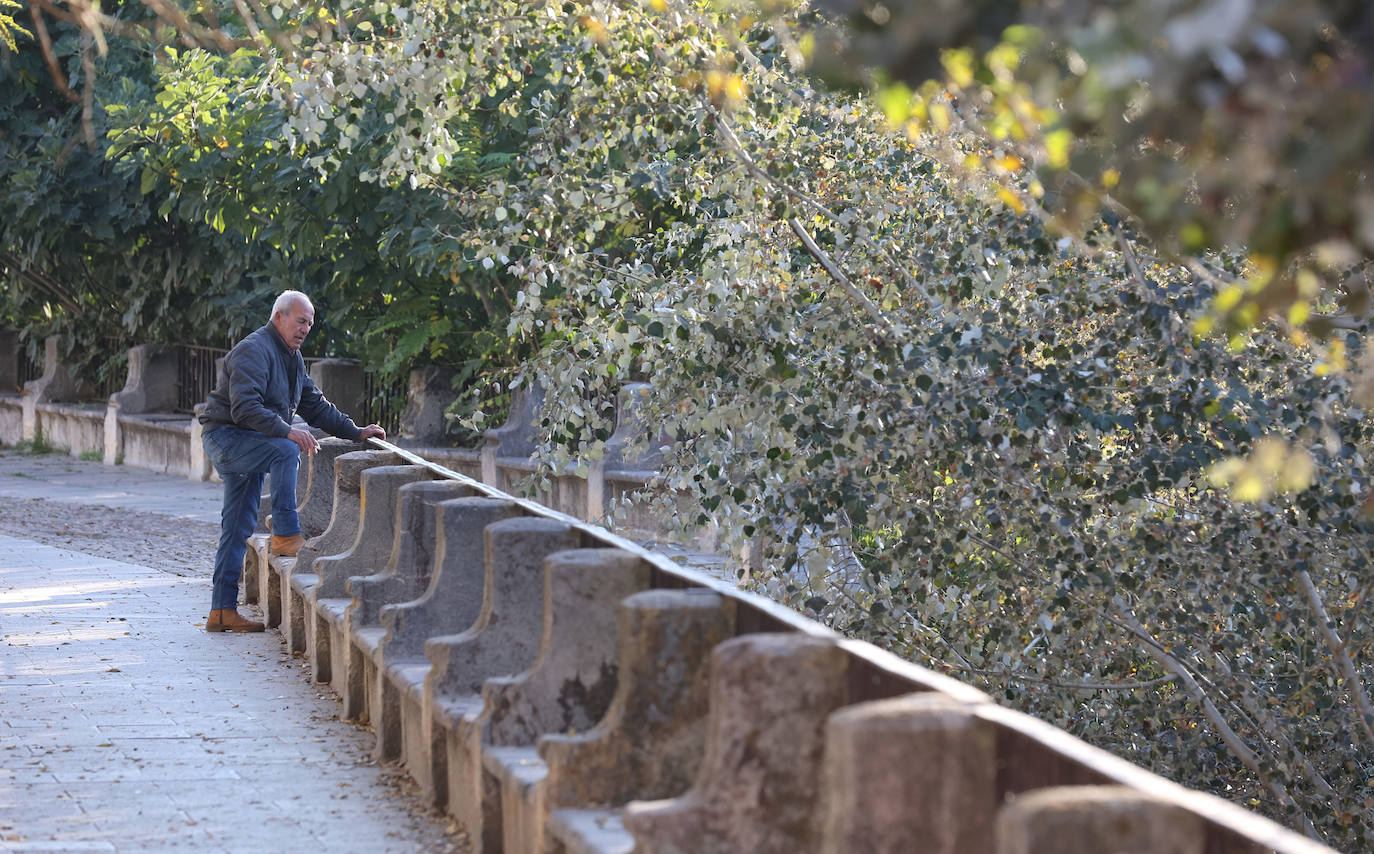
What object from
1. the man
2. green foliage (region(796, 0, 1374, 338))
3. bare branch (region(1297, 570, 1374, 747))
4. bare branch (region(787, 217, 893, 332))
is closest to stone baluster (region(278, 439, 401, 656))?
the man

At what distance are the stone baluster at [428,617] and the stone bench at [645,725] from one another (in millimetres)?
1913

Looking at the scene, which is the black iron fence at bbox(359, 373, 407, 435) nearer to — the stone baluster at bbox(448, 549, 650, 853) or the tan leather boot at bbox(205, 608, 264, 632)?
the tan leather boot at bbox(205, 608, 264, 632)

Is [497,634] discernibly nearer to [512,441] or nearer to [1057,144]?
[1057,144]

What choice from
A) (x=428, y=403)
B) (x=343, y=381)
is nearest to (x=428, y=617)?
(x=428, y=403)

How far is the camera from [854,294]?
7461 millimetres

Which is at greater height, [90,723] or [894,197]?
[894,197]

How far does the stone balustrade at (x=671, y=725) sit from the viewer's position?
9.49ft

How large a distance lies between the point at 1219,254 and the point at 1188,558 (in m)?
1.26

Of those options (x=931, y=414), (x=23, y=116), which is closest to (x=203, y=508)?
(x=23, y=116)

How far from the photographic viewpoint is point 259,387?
30.8 ft

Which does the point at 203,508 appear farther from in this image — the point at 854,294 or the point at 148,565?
the point at 854,294

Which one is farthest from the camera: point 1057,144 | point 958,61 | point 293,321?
point 293,321

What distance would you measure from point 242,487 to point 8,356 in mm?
22760

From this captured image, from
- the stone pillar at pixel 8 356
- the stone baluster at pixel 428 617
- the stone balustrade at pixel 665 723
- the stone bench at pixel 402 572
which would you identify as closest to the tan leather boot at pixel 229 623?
the stone balustrade at pixel 665 723
